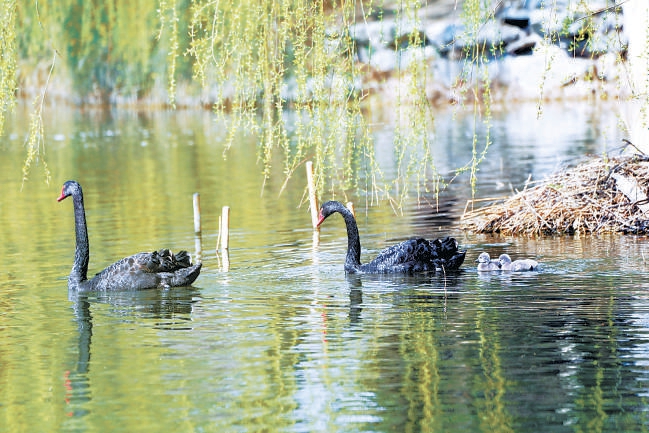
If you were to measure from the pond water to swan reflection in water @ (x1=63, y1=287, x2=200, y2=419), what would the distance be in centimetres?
3

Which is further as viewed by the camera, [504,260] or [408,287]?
[504,260]

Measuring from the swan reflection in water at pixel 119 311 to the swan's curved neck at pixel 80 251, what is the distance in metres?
0.26

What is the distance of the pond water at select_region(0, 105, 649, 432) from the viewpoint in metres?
7.84

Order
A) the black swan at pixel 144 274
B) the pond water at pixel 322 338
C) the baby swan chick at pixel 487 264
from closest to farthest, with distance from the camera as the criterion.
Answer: the pond water at pixel 322 338 < the black swan at pixel 144 274 < the baby swan chick at pixel 487 264

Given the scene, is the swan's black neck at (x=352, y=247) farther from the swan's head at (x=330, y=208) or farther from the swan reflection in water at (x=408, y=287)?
the swan reflection in water at (x=408, y=287)

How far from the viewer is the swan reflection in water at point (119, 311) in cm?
889

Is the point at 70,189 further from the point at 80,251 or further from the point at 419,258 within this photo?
the point at 419,258

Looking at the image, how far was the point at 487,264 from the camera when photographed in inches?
525

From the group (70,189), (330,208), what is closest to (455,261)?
(330,208)

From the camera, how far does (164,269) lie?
1320 centimetres

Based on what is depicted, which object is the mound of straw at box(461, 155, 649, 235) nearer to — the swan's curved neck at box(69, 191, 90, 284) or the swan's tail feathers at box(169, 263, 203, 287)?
the swan's tail feathers at box(169, 263, 203, 287)

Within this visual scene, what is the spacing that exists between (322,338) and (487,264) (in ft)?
11.9

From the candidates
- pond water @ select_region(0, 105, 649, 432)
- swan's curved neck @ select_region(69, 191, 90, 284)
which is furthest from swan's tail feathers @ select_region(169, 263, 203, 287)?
swan's curved neck @ select_region(69, 191, 90, 284)

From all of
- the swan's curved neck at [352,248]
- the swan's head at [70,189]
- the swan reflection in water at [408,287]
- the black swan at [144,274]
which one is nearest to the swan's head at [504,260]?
the swan reflection in water at [408,287]
